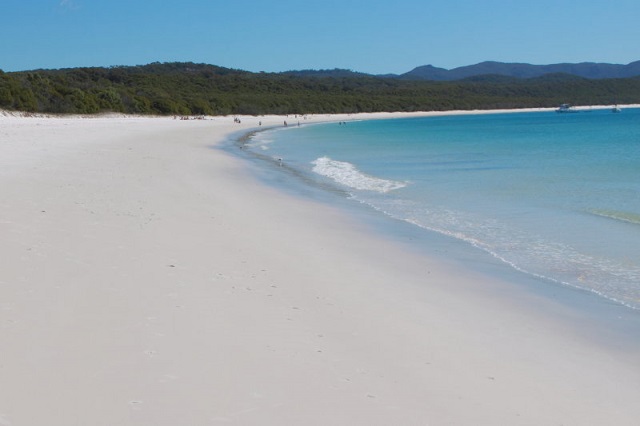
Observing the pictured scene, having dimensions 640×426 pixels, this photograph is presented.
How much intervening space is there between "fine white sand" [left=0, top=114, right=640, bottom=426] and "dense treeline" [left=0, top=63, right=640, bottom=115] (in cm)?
4449

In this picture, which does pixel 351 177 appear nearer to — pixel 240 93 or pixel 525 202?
pixel 525 202

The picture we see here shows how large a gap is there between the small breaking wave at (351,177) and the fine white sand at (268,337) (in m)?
7.46

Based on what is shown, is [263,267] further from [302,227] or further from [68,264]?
[302,227]

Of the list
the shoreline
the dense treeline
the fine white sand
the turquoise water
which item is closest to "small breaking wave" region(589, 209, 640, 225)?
the turquoise water

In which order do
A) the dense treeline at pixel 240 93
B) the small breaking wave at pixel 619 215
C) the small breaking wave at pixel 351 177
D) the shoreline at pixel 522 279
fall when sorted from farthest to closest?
the dense treeline at pixel 240 93 → the small breaking wave at pixel 351 177 → the small breaking wave at pixel 619 215 → the shoreline at pixel 522 279

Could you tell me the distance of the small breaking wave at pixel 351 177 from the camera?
16453 mm

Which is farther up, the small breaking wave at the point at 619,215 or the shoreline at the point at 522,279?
the shoreline at the point at 522,279

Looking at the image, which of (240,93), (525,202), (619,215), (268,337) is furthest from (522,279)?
(240,93)

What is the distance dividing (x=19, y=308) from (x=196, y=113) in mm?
72083

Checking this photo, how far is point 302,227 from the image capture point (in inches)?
392

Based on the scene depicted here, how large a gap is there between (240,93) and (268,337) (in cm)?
10473

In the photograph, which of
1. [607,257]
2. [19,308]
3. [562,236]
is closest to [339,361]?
[19,308]

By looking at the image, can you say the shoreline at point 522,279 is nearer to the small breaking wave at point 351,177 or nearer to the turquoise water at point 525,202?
the turquoise water at point 525,202

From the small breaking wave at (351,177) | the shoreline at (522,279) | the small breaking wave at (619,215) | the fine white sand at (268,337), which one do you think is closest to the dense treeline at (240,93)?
the small breaking wave at (351,177)
